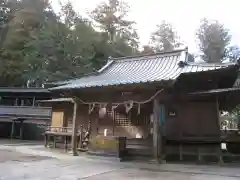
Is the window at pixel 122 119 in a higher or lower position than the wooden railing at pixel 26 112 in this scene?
lower

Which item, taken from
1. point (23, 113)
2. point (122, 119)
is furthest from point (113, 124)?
point (23, 113)

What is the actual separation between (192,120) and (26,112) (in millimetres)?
15621

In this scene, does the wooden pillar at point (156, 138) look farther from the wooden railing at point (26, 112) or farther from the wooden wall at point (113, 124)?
the wooden railing at point (26, 112)

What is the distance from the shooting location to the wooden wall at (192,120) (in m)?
12.2

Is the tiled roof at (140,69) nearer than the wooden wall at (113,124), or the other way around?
the tiled roof at (140,69)

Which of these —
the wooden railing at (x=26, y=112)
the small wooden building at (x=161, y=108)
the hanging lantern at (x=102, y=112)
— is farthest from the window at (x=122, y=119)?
the wooden railing at (x=26, y=112)

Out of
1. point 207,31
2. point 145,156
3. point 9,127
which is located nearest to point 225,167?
point 145,156

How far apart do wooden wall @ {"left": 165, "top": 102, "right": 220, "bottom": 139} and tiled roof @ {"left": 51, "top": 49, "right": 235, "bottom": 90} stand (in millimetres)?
1595

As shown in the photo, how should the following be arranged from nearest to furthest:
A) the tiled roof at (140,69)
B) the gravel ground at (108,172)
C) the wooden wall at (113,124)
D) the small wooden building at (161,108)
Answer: the gravel ground at (108,172), the small wooden building at (161,108), the tiled roof at (140,69), the wooden wall at (113,124)

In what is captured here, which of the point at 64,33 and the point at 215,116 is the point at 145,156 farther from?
the point at 64,33

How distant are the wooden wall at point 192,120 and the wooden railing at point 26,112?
12.9 meters

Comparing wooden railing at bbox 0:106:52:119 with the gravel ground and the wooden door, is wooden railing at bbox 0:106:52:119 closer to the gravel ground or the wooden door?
the wooden door

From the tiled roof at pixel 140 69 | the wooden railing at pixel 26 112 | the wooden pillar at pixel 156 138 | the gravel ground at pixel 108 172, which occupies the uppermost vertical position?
the tiled roof at pixel 140 69

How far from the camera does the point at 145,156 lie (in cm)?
1246
